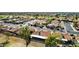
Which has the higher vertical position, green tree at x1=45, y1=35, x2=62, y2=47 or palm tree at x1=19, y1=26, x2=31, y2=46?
palm tree at x1=19, y1=26, x2=31, y2=46

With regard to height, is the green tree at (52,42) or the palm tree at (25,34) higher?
the palm tree at (25,34)
